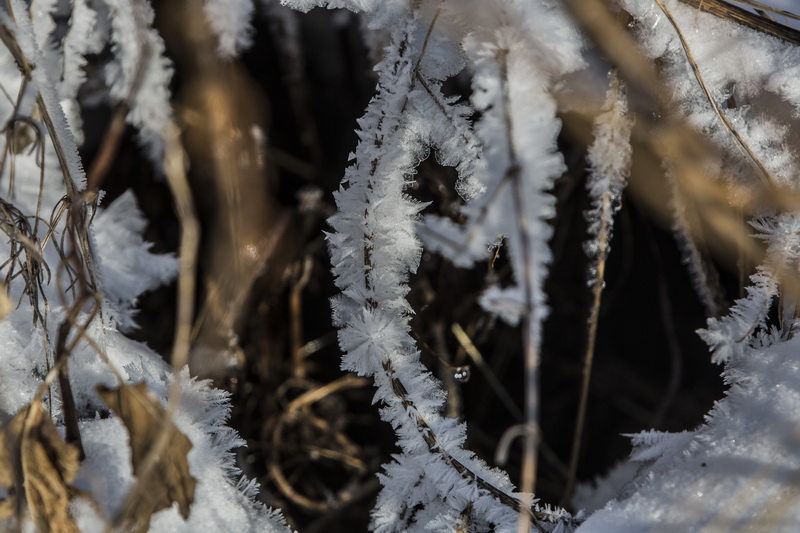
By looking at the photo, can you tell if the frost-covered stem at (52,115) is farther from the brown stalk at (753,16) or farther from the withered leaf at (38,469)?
the brown stalk at (753,16)

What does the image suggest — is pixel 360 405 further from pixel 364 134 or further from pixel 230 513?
pixel 364 134

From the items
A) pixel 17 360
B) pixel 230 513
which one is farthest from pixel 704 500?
pixel 17 360

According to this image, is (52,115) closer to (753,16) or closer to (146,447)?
(146,447)

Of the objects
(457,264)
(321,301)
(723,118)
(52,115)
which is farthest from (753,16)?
(321,301)

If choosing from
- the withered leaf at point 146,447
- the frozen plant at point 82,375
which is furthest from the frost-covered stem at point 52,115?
the withered leaf at point 146,447

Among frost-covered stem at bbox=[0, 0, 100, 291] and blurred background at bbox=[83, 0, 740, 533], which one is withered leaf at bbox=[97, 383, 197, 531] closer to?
frost-covered stem at bbox=[0, 0, 100, 291]

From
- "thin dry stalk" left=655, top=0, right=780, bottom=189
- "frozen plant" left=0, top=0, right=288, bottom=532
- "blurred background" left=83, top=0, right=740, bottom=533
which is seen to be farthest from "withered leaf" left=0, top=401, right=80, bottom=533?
"thin dry stalk" left=655, top=0, right=780, bottom=189
